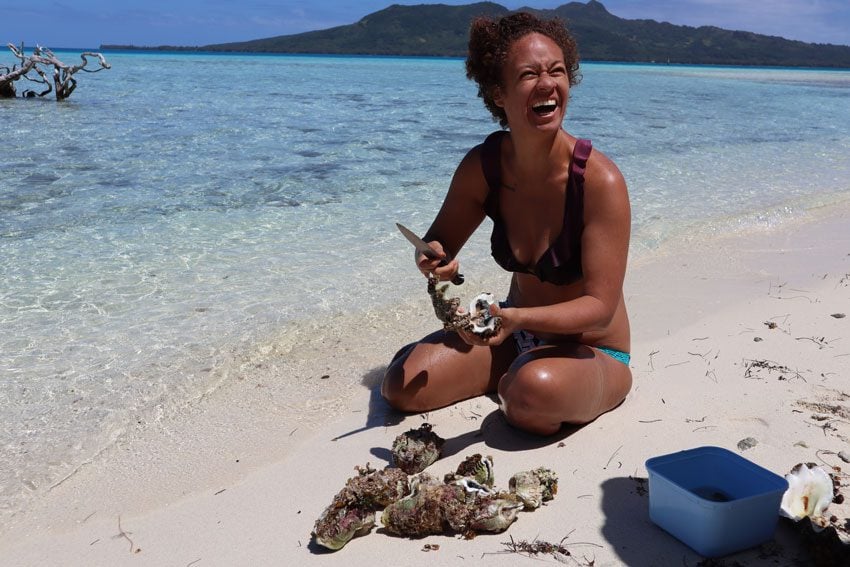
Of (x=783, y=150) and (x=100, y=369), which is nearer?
(x=100, y=369)

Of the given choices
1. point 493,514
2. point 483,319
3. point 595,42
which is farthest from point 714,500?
point 595,42

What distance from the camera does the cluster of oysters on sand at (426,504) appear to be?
2.66 m

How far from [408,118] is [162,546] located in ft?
56.7

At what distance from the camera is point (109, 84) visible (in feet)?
101

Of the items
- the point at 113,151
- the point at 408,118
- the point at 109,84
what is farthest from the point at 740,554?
the point at 109,84

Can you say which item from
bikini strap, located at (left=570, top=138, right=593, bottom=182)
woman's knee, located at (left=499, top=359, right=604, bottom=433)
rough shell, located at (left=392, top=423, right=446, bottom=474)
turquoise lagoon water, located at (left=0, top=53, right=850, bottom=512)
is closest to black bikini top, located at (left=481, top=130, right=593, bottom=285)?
bikini strap, located at (left=570, top=138, right=593, bottom=182)

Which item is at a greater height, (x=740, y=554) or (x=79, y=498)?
(x=740, y=554)

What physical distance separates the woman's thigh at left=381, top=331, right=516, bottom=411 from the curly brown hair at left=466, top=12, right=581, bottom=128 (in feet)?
3.99

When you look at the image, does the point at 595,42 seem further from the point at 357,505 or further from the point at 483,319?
the point at 357,505

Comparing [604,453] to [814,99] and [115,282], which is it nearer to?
[115,282]

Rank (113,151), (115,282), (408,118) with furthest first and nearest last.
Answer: (408,118) < (113,151) < (115,282)

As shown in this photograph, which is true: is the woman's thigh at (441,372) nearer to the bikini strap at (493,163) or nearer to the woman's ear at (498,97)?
the bikini strap at (493,163)

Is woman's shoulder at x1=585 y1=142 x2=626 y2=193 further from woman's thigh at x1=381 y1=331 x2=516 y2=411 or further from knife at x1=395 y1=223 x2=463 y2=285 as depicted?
woman's thigh at x1=381 y1=331 x2=516 y2=411

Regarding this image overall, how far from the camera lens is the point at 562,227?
135 inches
